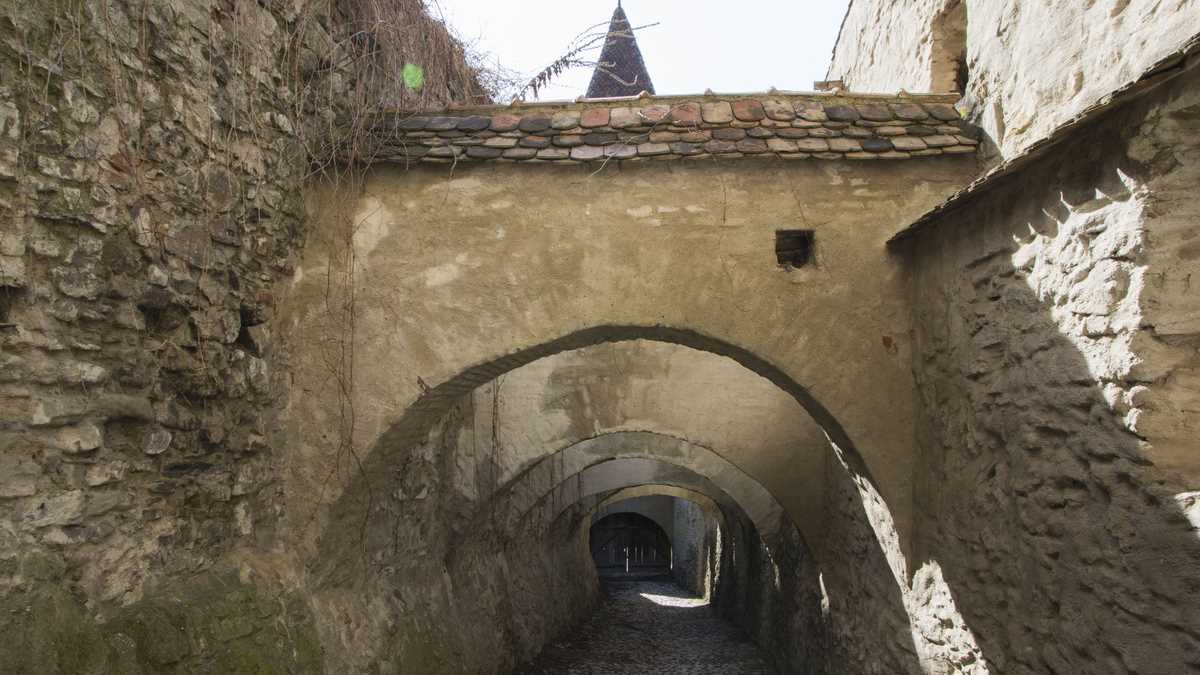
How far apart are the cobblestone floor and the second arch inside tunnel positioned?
0.84 feet

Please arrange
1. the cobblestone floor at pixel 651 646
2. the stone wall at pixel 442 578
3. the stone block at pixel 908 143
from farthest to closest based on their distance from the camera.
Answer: the cobblestone floor at pixel 651 646, the stone wall at pixel 442 578, the stone block at pixel 908 143

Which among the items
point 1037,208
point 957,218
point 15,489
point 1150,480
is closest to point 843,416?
point 957,218

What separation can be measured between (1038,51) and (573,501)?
7596 mm

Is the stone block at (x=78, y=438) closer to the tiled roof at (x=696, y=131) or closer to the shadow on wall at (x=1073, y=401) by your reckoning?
the tiled roof at (x=696, y=131)

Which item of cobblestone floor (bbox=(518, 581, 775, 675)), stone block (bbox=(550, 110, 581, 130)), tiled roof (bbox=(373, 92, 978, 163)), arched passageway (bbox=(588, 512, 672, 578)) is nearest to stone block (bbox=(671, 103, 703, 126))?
tiled roof (bbox=(373, 92, 978, 163))

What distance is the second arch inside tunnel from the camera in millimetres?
4355

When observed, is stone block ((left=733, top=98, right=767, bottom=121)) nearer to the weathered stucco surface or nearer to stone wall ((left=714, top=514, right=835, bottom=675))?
the weathered stucco surface

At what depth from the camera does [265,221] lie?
3.61 metres

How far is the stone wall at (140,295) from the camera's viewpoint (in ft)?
7.89

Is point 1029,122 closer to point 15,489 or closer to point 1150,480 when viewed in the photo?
point 1150,480

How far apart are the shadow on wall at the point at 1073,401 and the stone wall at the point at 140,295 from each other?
116 inches

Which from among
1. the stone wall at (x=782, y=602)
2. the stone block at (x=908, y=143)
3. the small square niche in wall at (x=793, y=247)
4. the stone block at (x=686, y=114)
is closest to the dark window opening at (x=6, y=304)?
the stone block at (x=686, y=114)

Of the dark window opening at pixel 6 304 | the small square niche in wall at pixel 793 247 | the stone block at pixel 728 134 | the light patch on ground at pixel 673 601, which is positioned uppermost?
the stone block at pixel 728 134

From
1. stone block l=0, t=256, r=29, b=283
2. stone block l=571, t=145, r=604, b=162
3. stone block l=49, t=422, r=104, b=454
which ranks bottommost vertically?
stone block l=49, t=422, r=104, b=454
